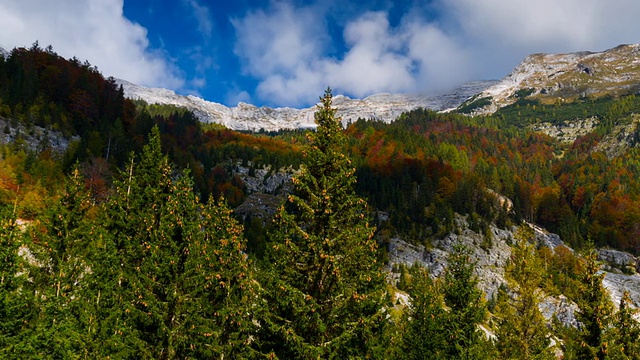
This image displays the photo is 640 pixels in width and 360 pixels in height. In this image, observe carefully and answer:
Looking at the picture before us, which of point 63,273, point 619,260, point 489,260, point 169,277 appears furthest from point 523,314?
point 619,260

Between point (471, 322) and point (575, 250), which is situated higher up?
point (471, 322)

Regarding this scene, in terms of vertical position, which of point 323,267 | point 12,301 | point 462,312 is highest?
point 323,267

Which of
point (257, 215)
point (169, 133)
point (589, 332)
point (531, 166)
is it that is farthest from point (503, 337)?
point (531, 166)

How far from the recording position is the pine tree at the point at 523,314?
25.7 meters

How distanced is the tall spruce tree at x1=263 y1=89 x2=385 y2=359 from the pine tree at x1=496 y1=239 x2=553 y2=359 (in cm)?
1417

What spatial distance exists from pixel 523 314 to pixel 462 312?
725cm

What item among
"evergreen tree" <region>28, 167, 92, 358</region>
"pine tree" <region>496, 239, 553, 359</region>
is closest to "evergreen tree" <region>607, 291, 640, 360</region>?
"pine tree" <region>496, 239, 553, 359</region>

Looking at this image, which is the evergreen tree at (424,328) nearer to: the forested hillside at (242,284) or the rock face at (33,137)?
the forested hillside at (242,284)

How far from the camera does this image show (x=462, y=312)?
22594 millimetres

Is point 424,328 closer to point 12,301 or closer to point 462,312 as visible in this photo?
point 462,312

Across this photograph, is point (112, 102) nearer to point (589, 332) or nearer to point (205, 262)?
point (205, 262)

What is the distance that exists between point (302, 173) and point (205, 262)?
908cm

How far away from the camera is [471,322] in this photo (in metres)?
22.6

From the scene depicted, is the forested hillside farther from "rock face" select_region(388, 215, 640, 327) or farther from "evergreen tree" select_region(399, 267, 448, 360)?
"rock face" select_region(388, 215, 640, 327)
